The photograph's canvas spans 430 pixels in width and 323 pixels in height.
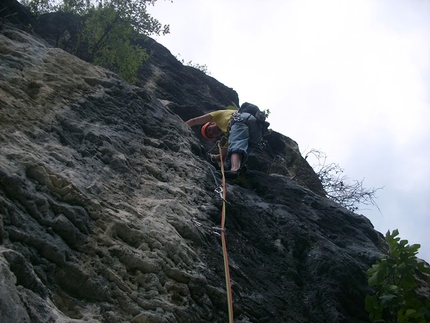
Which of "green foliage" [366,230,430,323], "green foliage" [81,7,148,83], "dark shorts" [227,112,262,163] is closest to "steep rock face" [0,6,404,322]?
"green foliage" [366,230,430,323]

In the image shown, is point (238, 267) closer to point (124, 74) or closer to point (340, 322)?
point (340, 322)

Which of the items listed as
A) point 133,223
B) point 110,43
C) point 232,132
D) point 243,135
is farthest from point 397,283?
point 110,43

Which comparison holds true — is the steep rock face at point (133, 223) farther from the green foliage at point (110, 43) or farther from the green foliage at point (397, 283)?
the green foliage at point (110, 43)

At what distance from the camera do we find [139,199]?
3.75 m

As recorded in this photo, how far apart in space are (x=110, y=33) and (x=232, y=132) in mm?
2389

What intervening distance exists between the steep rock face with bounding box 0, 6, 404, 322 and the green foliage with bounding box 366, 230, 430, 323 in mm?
279

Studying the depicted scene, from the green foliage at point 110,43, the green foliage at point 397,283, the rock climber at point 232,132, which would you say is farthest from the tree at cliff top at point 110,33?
the green foliage at point 397,283

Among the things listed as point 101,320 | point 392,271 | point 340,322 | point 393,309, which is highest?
point 392,271

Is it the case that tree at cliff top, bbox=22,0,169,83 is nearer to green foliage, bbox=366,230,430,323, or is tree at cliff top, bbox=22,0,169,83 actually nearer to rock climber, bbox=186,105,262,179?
rock climber, bbox=186,105,262,179

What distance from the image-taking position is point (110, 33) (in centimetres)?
667

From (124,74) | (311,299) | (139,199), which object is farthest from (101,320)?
(124,74)

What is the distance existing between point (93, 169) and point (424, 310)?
306cm

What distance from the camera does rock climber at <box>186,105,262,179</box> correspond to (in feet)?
19.2

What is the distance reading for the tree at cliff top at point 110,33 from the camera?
21.3 ft
